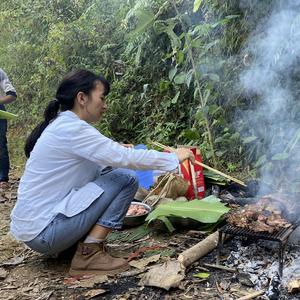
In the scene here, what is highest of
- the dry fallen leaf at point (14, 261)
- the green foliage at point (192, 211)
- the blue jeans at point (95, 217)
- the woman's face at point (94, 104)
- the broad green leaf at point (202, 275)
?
the woman's face at point (94, 104)

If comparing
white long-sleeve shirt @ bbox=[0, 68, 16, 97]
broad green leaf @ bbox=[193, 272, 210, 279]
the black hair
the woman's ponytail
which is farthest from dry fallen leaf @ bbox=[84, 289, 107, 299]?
white long-sleeve shirt @ bbox=[0, 68, 16, 97]

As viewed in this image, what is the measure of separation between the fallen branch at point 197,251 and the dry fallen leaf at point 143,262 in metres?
0.27

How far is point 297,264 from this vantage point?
135 inches

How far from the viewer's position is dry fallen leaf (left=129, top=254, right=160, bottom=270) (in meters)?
3.62

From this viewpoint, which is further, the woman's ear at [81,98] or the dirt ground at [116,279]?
the woman's ear at [81,98]

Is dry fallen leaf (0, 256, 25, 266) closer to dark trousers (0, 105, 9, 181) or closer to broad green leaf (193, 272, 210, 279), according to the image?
broad green leaf (193, 272, 210, 279)

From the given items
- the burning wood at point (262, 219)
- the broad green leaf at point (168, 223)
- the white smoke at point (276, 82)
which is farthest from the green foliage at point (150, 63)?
the broad green leaf at point (168, 223)

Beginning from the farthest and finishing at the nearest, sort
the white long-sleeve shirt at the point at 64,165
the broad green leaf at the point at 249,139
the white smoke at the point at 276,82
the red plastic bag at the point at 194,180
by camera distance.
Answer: the broad green leaf at the point at 249,139 → the white smoke at the point at 276,82 → the red plastic bag at the point at 194,180 → the white long-sleeve shirt at the point at 64,165

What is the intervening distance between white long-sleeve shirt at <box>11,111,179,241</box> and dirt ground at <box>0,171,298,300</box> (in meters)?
0.43

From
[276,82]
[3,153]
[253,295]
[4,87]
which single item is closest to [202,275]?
[253,295]

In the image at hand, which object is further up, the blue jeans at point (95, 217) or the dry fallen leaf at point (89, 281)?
the blue jeans at point (95, 217)

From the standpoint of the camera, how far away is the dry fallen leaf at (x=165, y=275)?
10.5 ft

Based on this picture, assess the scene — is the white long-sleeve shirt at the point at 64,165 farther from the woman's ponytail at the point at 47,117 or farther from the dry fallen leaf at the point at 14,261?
the dry fallen leaf at the point at 14,261

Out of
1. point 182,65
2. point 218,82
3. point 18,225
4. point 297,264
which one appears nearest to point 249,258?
point 297,264
